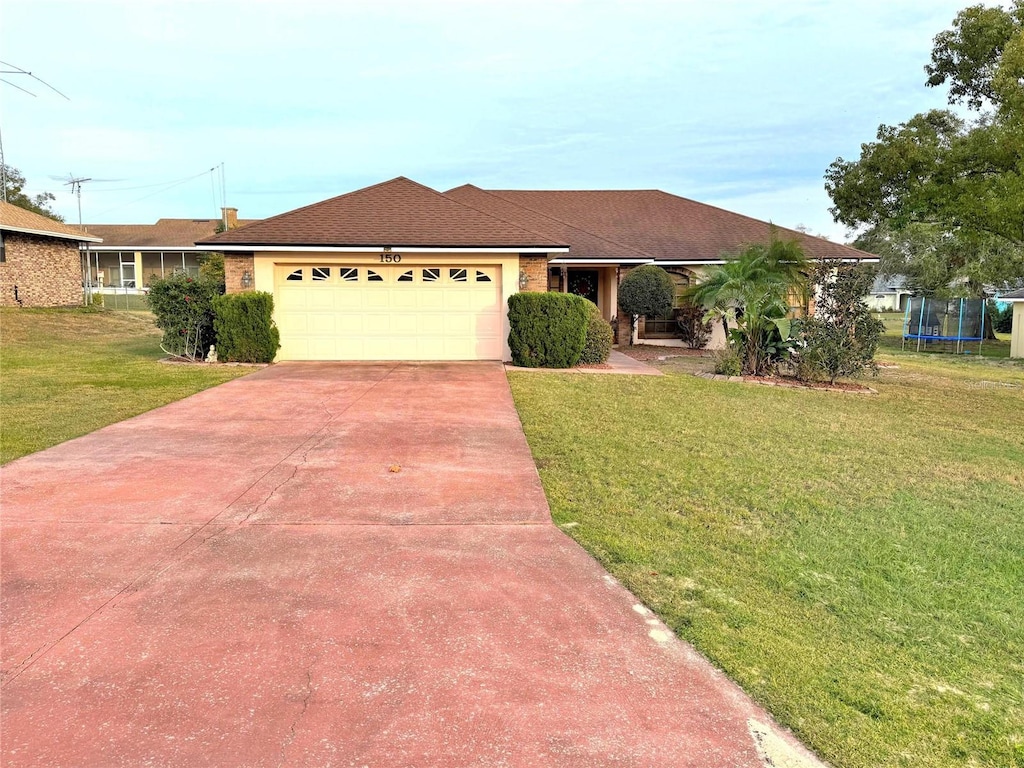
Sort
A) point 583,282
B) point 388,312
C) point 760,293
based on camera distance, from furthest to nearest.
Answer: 1. point 583,282
2. point 388,312
3. point 760,293

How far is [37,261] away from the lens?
24.3 meters

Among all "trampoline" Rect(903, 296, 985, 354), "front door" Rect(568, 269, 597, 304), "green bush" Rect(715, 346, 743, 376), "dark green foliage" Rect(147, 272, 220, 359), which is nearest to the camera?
"green bush" Rect(715, 346, 743, 376)

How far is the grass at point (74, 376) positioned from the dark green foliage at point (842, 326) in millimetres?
10715

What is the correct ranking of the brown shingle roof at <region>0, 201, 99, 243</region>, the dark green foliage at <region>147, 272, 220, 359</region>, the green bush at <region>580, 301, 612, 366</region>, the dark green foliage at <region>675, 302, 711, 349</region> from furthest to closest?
the brown shingle roof at <region>0, 201, 99, 243</region> < the dark green foliage at <region>675, 302, 711, 349</region> < the green bush at <region>580, 301, 612, 366</region> < the dark green foliage at <region>147, 272, 220, 359</region>

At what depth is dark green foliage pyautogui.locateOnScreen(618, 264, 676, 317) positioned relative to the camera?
712 inches

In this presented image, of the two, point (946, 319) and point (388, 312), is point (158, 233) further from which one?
point (946, 319)

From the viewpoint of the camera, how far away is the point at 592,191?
2411cm

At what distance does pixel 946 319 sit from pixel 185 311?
24466 millimetres

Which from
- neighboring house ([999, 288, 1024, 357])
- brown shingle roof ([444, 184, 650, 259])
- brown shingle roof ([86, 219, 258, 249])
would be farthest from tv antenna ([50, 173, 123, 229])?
neighboring house ([999, 288, 1024, 357])

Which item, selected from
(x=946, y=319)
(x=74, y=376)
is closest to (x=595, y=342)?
(x=74, y=376)

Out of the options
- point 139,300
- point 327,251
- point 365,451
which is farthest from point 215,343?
point 139,300

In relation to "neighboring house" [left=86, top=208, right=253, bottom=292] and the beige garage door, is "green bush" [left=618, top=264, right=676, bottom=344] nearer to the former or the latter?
the beige garage door

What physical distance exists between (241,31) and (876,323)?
41.3 feet

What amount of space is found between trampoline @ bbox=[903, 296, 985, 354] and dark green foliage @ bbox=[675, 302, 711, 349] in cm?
952
